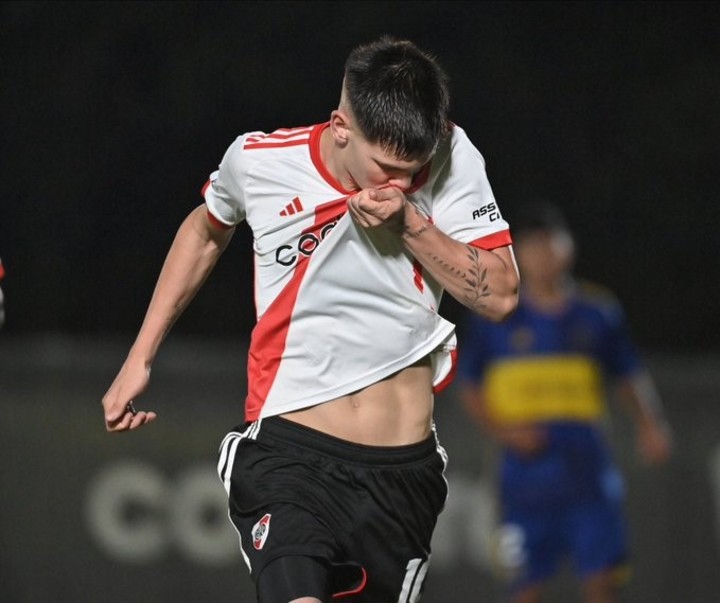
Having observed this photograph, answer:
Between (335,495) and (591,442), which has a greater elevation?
(335,495)

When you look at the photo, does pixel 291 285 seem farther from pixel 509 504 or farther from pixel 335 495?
Answer: pixel 509 504

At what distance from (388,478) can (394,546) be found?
0.64 feet

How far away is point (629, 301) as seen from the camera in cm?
988

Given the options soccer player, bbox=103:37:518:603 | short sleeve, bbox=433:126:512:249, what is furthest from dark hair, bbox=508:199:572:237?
short sleeve, bbox=433:126:512:249

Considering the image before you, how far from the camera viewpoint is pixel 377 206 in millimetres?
3621

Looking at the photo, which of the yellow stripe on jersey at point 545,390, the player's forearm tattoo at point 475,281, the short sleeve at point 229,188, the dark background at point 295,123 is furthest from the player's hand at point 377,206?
the dark background at point 295,123

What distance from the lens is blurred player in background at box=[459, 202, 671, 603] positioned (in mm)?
7629

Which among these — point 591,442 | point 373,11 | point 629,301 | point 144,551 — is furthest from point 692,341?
point 144,551

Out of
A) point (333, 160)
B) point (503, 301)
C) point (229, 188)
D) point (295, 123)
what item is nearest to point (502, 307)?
point (503, 301)

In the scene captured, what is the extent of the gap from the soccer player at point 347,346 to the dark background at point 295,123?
18.0ft

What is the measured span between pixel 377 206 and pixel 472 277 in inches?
15.8

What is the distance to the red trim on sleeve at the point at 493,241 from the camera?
400 centimetres

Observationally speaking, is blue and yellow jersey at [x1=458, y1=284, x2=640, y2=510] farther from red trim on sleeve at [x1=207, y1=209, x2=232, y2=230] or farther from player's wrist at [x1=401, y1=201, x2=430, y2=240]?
player's wrist at [x1=401, y1=201, x2=430, y2=240]

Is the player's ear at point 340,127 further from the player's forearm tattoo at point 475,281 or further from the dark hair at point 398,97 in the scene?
the player's forearm tattoo at point 475,281
